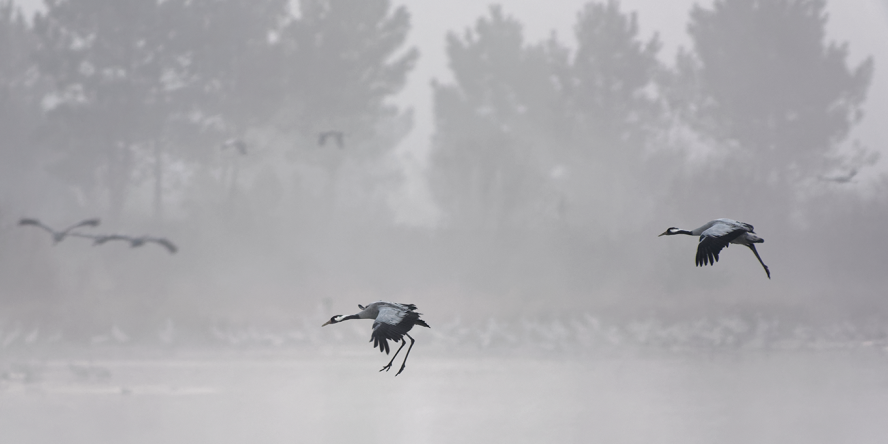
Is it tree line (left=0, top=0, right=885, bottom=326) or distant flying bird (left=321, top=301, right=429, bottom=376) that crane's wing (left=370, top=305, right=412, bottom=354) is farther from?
tree line (left=0, top=0, right=885, bottom=326)

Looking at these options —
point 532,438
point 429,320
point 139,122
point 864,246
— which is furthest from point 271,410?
point 864,246

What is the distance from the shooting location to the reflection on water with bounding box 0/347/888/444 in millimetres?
26562

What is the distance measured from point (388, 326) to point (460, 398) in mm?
20169

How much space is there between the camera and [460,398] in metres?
30.0

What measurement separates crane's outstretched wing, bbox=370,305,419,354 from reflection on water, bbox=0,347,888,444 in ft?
50.3

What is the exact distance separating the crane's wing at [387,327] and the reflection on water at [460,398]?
50.3ft

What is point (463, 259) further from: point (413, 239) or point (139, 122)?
point (139, 122)

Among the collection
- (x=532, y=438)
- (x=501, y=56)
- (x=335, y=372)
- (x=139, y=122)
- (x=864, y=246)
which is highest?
(x=501, y=56)

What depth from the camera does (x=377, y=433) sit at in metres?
27.1

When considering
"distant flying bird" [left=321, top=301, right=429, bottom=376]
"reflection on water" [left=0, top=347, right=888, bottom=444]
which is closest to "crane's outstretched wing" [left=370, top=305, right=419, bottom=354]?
"distant flying bird" [left=321, top=301, right=429, bottom=376]

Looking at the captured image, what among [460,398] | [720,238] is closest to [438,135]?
[460,398]

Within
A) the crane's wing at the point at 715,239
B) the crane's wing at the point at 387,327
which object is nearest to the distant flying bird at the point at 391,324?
the crane's wing at the point at 387,327

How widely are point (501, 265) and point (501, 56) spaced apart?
14.8m

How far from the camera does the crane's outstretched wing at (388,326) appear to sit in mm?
9938
